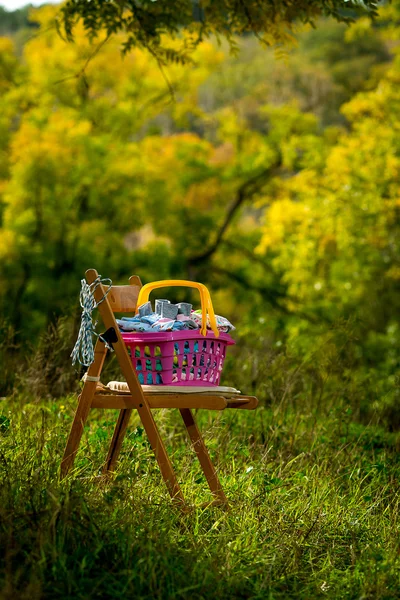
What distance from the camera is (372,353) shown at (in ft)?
44.5

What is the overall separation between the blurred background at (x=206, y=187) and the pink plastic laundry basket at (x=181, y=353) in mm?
7620

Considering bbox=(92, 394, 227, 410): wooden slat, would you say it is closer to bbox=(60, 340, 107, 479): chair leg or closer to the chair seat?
the chair seat

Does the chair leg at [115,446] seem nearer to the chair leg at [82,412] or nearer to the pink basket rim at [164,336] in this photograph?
the chair leg at [82,412]

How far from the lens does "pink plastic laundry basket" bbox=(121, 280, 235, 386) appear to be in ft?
11.0

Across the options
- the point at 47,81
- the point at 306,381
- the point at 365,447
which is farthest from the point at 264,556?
the point at 47,81

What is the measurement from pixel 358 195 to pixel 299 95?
12177mm

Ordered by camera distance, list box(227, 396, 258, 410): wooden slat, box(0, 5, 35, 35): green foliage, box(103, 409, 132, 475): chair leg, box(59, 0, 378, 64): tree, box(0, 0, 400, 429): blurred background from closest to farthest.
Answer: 1. box(227, 396, 258, 410): wooden slat
2. box(103, 409, 132, 475): chair leg
3. box(59, 0, 378, 64): tree
4. box(0, 0, 400, 429): blurred background
5. box(0, 5, 35, 35): green foliage

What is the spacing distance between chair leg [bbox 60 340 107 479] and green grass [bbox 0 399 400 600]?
0.25ft

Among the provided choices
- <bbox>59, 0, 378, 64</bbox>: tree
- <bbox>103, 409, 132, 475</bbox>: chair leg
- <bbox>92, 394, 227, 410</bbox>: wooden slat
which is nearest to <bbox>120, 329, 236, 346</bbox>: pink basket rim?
<bbox>92, 394, 227, 410</bbox>: wooden slat

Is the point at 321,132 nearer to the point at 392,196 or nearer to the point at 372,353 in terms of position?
the point at 392,196

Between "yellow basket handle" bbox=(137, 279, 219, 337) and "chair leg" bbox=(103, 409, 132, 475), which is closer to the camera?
"yellow basket handle" bbox=(137, 279, 219, 337)

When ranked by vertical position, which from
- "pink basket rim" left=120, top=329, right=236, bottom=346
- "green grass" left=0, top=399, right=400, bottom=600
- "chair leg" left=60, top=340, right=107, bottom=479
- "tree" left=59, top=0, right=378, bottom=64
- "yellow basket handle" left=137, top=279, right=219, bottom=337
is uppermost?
"tree" left=59, top=0, right=378, bottom=64

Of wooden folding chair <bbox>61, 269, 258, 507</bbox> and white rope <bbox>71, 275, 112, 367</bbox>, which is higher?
white rope <bbox>71, 275, 112, 367</bbox>

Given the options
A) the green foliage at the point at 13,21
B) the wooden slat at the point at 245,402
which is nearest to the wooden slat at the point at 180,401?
the wooden slat at the point at 245,402
